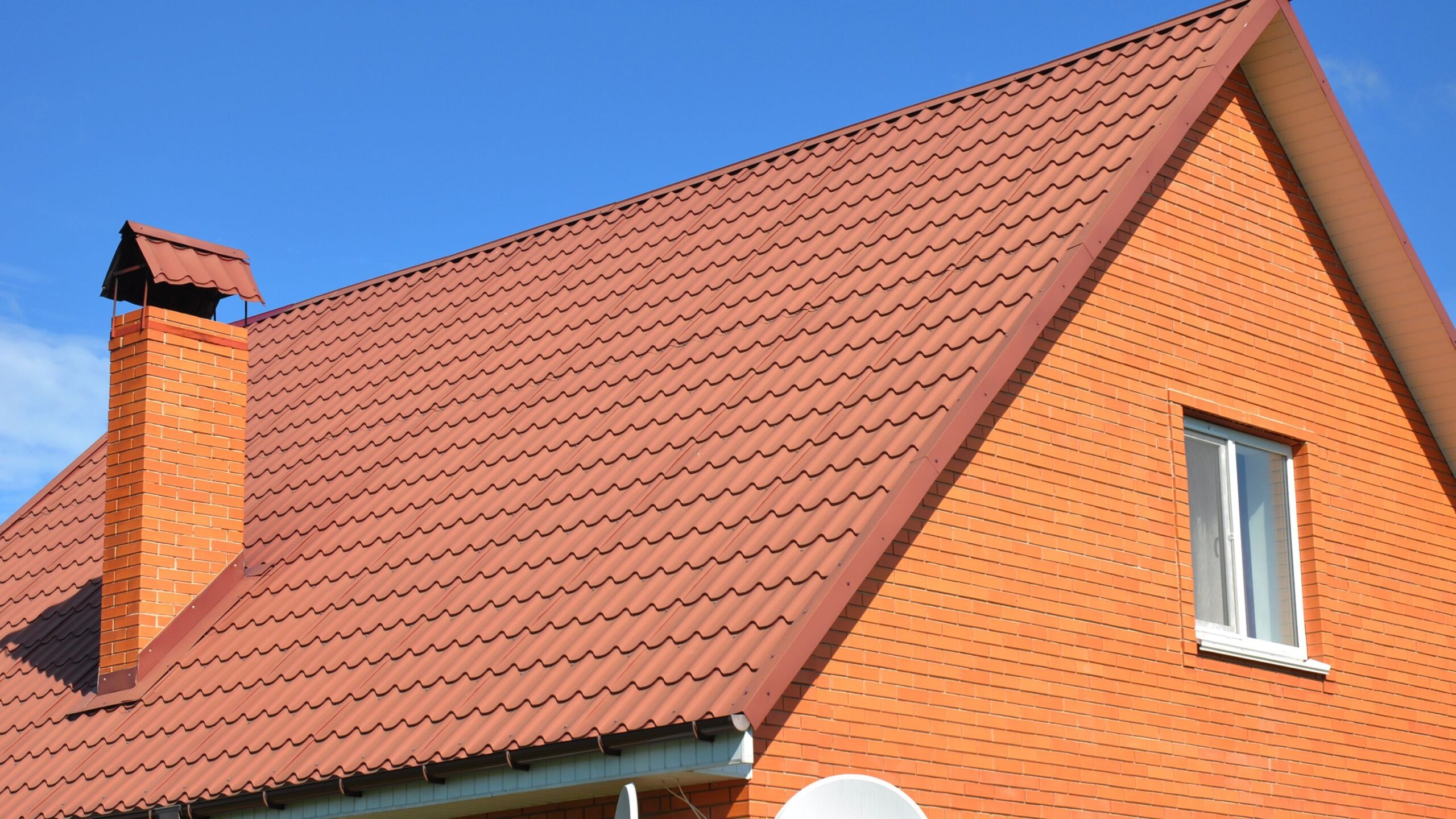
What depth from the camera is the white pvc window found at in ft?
33.4

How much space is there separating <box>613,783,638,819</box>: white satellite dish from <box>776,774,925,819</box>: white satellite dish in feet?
1.82

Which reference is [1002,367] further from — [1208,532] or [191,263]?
[191,263]

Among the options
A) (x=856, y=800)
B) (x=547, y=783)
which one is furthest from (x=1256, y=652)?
(x=547, y=783)

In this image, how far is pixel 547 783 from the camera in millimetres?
7523

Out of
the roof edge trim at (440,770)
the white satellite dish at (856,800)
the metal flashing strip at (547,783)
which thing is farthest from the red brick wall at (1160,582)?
the white satellite dish at (856,800)

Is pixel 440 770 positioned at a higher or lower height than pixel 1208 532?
lower

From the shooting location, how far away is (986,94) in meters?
12.1

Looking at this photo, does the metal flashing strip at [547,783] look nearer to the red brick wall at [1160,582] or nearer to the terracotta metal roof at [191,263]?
the red brick wall at [1160,582]

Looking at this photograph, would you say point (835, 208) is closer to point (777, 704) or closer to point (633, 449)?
point (633, 449)

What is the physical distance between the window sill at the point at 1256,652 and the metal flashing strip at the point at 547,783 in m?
3.66

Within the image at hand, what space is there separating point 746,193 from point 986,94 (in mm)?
1955

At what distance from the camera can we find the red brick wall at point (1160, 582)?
26.3ft

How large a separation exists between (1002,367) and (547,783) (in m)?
3.06

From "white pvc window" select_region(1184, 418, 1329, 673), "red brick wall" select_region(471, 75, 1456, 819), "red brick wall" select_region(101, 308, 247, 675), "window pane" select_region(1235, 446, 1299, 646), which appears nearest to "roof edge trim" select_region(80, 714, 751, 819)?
"red brick wall" select_region(471, 75, 1456, 819)
